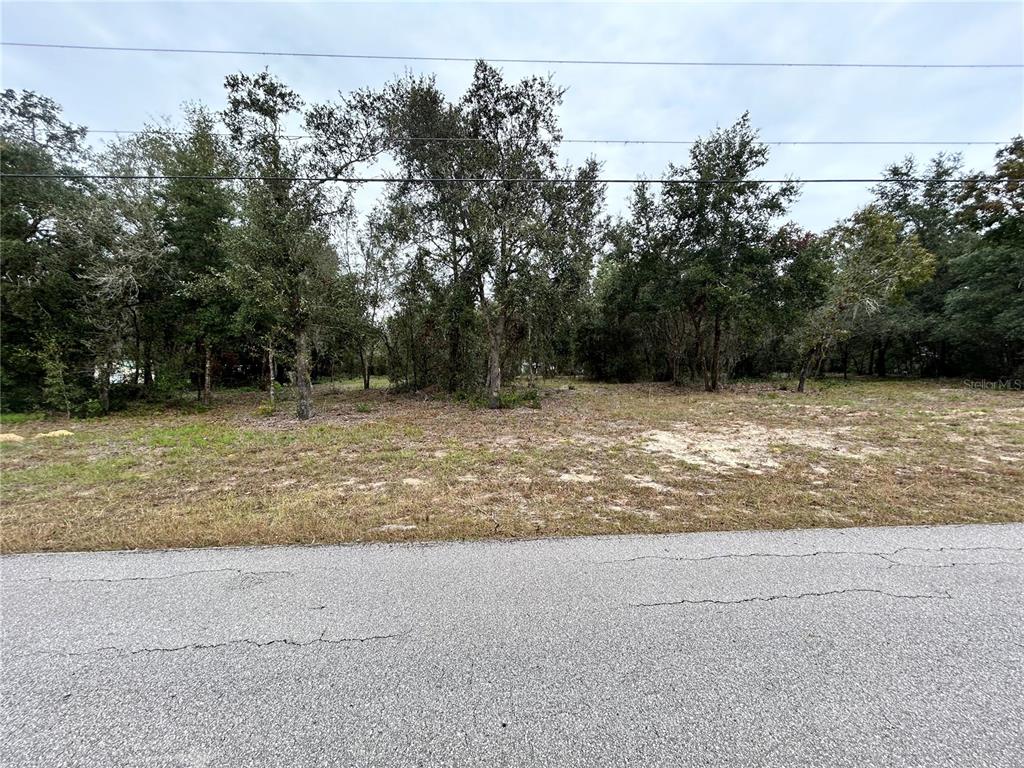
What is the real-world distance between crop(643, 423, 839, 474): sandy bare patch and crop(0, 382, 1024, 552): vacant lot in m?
0.06

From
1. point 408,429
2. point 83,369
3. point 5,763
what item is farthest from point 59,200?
point 5,763

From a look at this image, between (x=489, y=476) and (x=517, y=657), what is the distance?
301 centimetres

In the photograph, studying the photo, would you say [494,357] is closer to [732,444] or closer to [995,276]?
[732,444]

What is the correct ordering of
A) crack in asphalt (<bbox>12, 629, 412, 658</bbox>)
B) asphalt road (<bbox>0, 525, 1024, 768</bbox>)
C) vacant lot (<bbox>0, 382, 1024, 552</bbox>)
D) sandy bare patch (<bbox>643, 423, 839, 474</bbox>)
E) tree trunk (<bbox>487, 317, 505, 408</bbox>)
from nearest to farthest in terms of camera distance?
asphalt road (<bbox>0, 525, 1024, 768</bbox>) → crack in asphalt (<bbox>12, 629, 412, 658</bbox>) → vacant lot (<bbox>0, 382, 1024, 552</bbox>) → sandy bare patch (<bbox>643, 423, 839, 474</bbox>) → tree trunk (<bbox>487, 317, 505, 408</bbox>)

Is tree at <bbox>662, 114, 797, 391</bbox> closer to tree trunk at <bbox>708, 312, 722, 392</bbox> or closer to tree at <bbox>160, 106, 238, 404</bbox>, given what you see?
tree trunk at <bbox>708, 312, 722, 392</bbox>

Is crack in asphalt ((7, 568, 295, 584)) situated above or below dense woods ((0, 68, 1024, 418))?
below

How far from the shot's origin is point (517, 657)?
181 cm

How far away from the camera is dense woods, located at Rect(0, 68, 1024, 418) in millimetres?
9414

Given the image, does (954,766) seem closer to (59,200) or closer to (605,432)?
(605,432)

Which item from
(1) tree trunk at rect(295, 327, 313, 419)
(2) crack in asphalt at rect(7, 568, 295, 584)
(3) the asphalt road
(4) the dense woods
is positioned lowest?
(2) crack in asphalt at rect(7, 568, 295, 584)

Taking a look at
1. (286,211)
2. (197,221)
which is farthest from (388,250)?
(197,221)

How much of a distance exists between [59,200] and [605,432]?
15099 mm

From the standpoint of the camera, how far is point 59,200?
33.3 feet

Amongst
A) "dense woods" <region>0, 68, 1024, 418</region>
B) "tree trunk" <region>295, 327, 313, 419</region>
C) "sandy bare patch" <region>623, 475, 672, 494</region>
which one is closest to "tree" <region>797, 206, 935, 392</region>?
"dense woods" <region>0, 68, 1024, 418</region>
